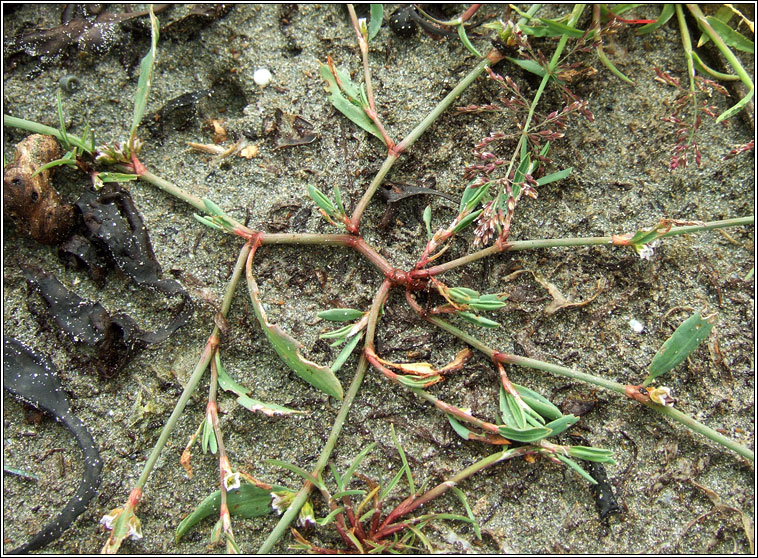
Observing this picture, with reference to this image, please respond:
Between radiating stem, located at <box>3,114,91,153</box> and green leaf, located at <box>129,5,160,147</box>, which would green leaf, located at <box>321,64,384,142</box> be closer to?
green leaf, located at <box>129,5,160,147</box>

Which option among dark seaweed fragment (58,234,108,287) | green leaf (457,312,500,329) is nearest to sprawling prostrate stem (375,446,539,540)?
green leaf (457,312,500,329)

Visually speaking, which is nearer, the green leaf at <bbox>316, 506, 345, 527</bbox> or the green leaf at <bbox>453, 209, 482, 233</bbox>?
the green leaf at <bbox>316, 506, 345, 527</bbox>

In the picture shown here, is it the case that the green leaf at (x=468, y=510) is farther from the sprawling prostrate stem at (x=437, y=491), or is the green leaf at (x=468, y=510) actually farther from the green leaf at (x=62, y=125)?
the green leaf at (x=62, y=125)

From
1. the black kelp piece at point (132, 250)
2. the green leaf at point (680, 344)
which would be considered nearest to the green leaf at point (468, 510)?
the green leaf at point (680, 344)

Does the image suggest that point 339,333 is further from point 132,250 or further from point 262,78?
point 262,78

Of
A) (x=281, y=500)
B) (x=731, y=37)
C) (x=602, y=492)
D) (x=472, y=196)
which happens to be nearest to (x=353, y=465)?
(x=281, y=500)

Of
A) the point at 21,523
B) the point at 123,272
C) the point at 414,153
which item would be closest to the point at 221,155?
the point at 123,272
